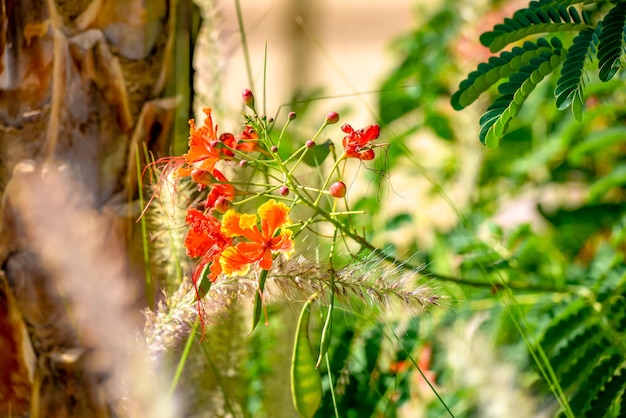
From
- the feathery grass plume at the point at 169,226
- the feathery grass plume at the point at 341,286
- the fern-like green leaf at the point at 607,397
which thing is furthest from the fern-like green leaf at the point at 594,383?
the feathery grass plume at the point at 169,226

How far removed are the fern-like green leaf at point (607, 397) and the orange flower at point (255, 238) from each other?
1.23 ft

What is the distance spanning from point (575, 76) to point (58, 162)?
40 cm

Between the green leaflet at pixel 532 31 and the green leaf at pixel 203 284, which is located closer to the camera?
the green leaf at pixel 203 284

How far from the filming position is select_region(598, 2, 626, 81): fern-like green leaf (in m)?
0.52

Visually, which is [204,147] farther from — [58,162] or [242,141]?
[58,162]

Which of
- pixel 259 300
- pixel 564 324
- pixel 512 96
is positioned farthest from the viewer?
pixel 564 324

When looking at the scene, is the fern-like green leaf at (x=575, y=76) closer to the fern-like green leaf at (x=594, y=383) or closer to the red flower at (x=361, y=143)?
the red flower at (x=361, y=143)

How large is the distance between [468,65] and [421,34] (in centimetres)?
13

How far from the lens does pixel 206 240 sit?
468 mm

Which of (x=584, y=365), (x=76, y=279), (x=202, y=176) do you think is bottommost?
(x=584, y=365)

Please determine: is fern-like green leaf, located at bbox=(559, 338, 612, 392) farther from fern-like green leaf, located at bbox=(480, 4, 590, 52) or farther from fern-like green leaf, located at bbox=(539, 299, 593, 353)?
fern-like green leaf, located at bbox=(480, 4, 590, 52)

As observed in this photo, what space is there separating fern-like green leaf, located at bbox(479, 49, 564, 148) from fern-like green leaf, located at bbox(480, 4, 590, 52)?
23 millimetres

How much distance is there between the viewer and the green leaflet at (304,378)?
51 cm

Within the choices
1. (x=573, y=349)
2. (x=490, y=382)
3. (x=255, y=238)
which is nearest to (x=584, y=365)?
(x=573, y=349)
